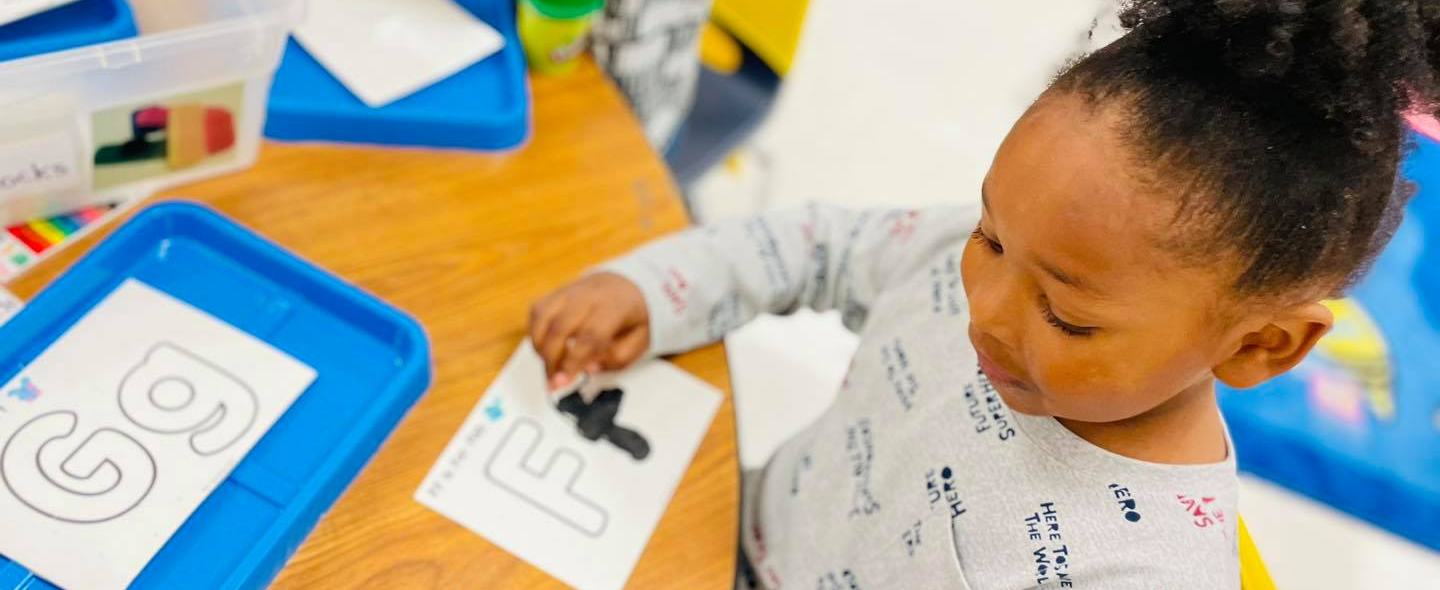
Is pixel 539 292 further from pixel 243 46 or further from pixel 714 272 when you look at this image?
pixel 243 46

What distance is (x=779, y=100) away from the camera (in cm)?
130

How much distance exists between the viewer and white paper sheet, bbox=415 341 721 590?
2.13 ft

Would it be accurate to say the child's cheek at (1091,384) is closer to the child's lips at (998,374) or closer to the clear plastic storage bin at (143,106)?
the child's lips at (998,374)

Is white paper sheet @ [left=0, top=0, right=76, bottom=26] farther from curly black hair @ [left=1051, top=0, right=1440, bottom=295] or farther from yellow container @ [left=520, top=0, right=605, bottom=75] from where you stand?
curly black hair @ [left=1051, top=0, right=1440, bottom=295]

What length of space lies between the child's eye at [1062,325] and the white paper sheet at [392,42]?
22.6 inches

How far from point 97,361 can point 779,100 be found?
846 mm

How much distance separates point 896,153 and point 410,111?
124cm

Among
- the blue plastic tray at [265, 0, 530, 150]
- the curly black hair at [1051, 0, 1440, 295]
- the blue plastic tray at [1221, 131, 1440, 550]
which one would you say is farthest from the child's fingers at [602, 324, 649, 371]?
the blue plastic tray at [1221, 131, 1440, 550]

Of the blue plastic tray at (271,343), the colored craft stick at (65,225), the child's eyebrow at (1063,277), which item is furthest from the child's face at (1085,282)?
the colored craft stick at (65,225)

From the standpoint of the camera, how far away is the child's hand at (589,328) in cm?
72

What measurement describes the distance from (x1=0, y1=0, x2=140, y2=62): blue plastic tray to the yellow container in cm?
31

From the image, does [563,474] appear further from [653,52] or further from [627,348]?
[653,52]

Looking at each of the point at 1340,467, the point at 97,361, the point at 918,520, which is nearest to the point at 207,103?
the point at 97,361

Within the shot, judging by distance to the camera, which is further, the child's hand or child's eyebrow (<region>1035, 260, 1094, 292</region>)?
the child's hand
